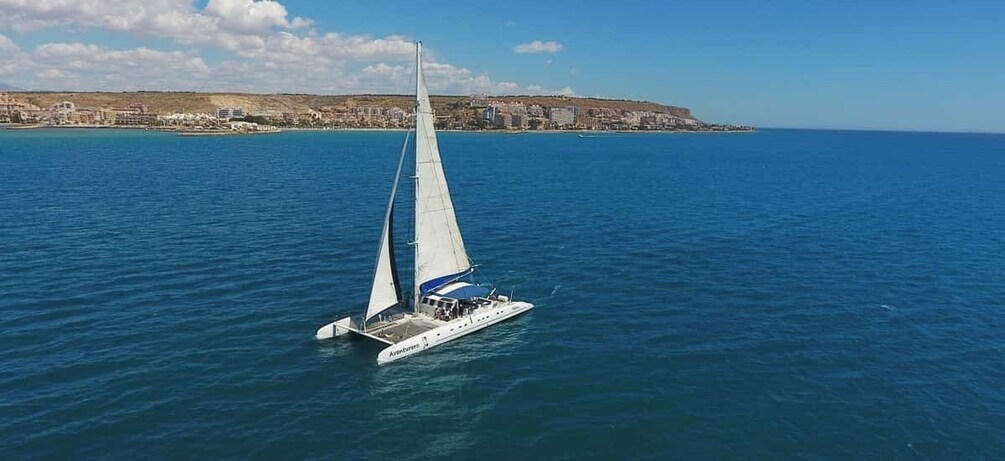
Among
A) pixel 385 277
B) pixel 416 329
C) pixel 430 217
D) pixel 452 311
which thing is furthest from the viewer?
pixel 430 217

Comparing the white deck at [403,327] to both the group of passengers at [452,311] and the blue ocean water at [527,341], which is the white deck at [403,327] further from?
the blue ocean water at [527,341]

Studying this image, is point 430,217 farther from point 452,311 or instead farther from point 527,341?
point 527,341

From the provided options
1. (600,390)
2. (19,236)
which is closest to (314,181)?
(19,236)

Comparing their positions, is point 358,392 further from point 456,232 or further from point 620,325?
point 620,325

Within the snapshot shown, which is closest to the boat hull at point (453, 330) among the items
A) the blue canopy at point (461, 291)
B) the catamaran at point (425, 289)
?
the catamaran at point (425, 289)

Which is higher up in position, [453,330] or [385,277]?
[385,277]

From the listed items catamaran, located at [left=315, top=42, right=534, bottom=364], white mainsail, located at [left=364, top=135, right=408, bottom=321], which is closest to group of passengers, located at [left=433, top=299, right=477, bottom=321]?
catamaran, located at [left=315, top=42, right=534, bottom=364]

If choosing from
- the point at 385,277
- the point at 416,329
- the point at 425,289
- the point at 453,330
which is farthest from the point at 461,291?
the point at 385,277

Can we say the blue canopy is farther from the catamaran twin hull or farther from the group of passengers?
the catamaran twin hull
